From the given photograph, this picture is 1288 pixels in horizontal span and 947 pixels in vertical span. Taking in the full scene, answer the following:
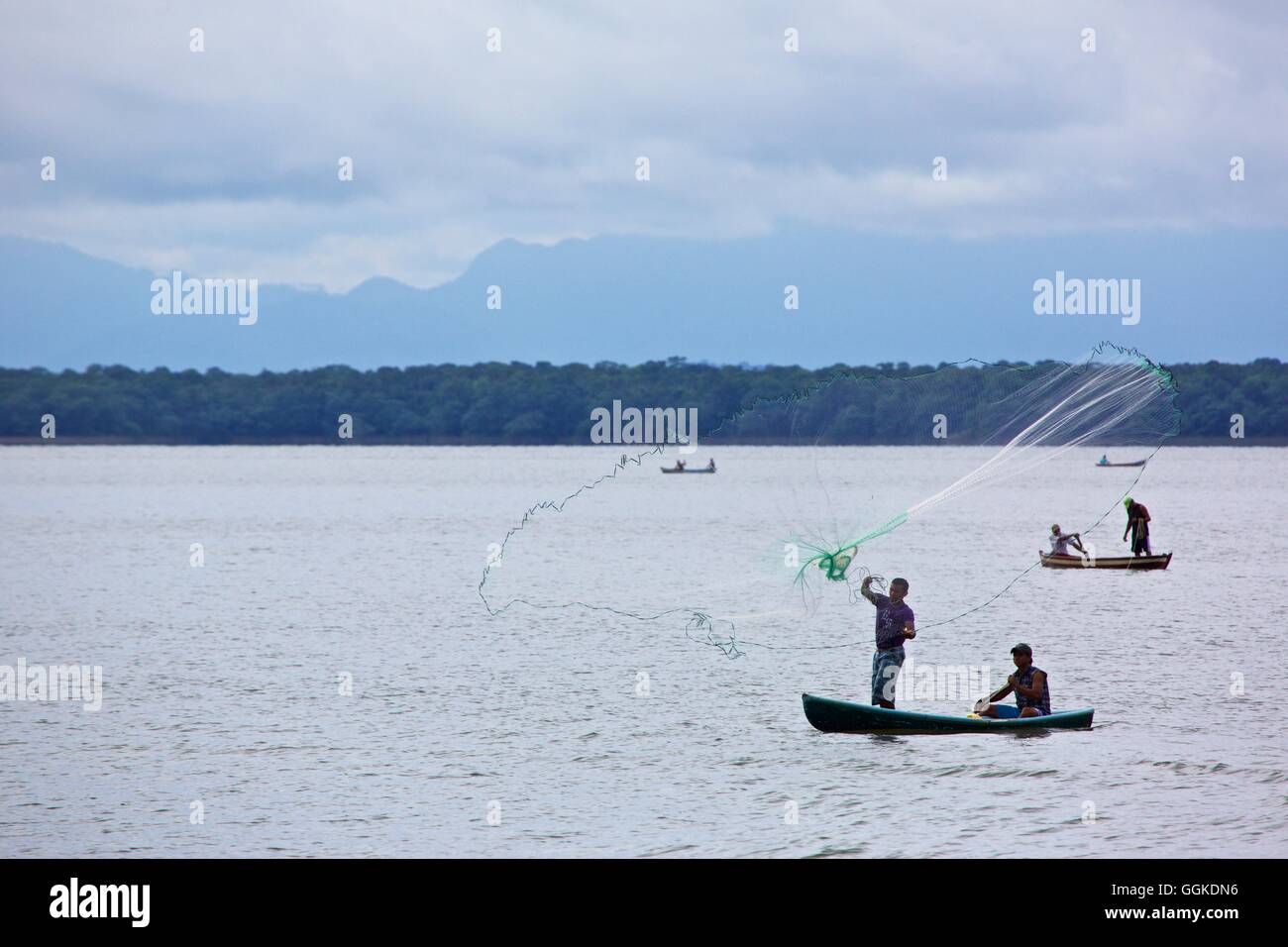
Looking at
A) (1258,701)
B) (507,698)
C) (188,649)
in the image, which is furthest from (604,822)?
(188,649)

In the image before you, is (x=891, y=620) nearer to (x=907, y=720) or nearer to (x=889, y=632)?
(x=889, y=632)

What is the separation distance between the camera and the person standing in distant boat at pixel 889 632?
2312 centimetres

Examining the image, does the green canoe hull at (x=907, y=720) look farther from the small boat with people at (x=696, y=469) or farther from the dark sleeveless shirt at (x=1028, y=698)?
the small boat with people at (x=696, y=469)

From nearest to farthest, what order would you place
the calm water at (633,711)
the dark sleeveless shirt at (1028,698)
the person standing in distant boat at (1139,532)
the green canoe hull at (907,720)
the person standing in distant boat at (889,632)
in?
the calm water at (633,711)
the person standing in distant boat at (889,632)
the green canoe hull at (907,720)
the dark sleeveless shirt at (1028,698)
the person standing in distant boat at (1139,532)

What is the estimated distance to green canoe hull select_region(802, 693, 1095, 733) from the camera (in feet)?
80.5

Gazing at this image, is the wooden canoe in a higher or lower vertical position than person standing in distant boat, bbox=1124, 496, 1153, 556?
lower

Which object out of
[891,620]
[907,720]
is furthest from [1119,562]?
[891,620]

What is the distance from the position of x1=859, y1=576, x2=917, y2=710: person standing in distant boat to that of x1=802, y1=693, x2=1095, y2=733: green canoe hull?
1.05 feet

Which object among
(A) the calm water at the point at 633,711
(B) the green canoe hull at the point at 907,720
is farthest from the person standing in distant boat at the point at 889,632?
(A) the calm water at the point at 633,711

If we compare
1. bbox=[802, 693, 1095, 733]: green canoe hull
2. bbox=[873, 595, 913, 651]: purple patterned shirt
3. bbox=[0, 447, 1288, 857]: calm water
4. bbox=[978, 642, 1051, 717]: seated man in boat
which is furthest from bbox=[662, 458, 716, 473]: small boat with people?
bbox=[873, 595, 913, 651]: purple patterned shirt

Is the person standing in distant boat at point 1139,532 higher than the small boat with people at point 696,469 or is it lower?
lower

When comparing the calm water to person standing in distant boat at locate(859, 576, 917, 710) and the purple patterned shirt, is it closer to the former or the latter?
person standing in distant boat at locate(859, 576, 917, 710)

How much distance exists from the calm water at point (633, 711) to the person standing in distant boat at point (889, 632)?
37.6 inches
